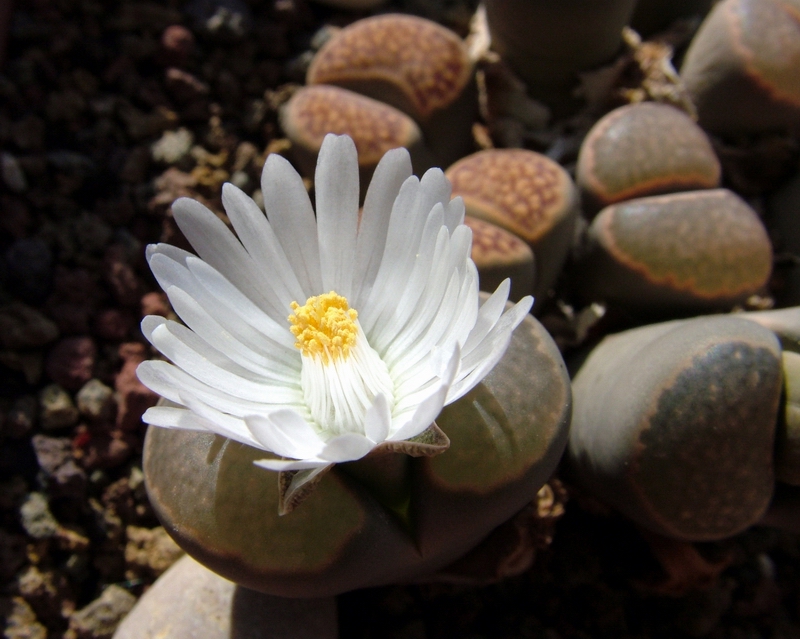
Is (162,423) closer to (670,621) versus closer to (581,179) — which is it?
(581,179)

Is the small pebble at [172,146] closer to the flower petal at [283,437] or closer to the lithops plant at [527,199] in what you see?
the lithops plant at [527,199]

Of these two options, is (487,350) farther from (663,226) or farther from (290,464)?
(663,226)

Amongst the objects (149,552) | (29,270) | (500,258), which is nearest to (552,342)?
(500,258)

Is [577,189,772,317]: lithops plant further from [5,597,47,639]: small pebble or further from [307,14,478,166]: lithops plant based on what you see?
[5,597,47,639]: small pebble

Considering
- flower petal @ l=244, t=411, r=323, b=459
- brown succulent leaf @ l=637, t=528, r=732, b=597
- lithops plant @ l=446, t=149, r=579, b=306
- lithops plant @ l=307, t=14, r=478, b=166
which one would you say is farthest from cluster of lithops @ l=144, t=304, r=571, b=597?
lithops plant @ l=307, t=14, r=478, b=166

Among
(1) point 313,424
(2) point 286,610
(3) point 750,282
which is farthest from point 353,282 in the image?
(3) point 750,282

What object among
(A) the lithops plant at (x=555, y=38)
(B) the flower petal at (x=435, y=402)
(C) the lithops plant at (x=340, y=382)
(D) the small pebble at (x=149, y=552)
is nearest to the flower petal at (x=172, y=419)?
(C) the lithops plant at (x=340, y=382)
